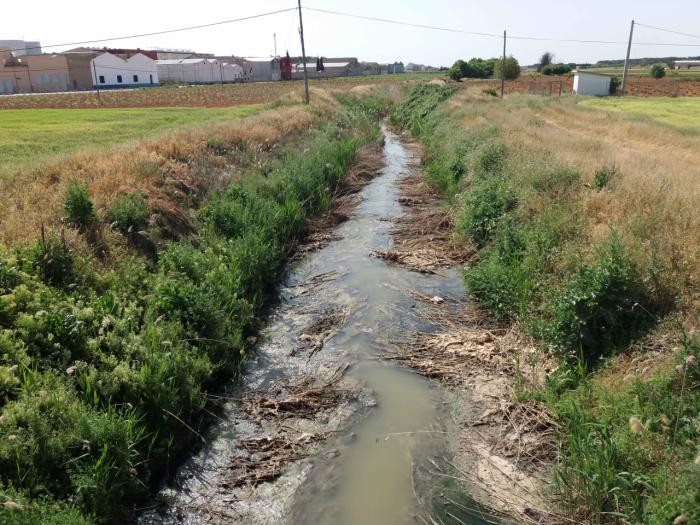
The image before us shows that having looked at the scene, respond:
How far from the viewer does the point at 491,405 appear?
7430mm

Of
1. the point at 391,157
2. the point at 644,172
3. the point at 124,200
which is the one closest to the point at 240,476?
the point at 124,200

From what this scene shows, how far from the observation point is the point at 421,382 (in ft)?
27.0

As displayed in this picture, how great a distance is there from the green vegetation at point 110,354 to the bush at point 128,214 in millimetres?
29

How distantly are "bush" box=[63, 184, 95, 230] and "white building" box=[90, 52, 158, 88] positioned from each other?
271 feet

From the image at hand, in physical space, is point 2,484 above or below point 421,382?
above

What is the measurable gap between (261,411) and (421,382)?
2527 mm

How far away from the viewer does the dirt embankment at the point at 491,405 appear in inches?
234

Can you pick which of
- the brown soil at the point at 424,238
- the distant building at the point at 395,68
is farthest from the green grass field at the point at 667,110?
the distant building at the point at 395,68

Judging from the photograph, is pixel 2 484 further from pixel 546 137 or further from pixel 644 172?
pixel 546 137

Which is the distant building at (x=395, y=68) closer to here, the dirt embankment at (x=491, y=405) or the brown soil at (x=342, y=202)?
the brown soil at (x=342, y=202)

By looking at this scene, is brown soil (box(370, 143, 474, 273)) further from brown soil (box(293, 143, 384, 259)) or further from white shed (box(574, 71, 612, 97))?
white shed (box(574, 71, 612, 97))

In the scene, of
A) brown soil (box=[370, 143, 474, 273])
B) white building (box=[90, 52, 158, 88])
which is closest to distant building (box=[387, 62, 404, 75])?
white building (box=[90, 52, 158, 88])

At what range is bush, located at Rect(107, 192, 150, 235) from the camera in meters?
10.2

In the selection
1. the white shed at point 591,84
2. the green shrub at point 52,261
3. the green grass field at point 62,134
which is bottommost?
the green shrub at point 52,261
